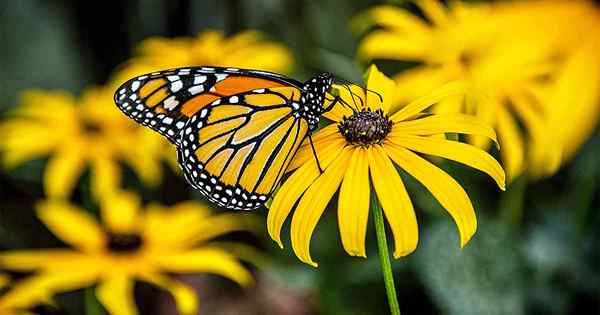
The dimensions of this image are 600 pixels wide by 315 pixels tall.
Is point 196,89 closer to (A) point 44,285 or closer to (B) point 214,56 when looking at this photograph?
(A) point 44,285

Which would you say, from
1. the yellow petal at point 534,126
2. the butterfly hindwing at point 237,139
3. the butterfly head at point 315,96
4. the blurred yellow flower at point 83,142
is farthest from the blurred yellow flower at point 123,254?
the yellow petal at point 534,126

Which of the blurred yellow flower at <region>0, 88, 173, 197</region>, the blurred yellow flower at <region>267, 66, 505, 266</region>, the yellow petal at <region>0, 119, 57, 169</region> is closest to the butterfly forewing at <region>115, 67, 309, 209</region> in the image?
the blurred yellow flower at <region>267, 66, 505, 266</region>

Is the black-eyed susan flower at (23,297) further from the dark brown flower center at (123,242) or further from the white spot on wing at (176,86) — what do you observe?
the white spot on wing at (176,86)

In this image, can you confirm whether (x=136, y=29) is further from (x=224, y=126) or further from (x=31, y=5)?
(x=224, y=126)

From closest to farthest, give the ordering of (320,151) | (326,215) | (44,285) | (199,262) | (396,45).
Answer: (320,151) → (44,285) → (199,262) → (396,45) → (326,215)

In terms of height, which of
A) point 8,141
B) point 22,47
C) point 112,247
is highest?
point 22,47

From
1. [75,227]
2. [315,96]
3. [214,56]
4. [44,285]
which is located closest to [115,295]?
[44,285]

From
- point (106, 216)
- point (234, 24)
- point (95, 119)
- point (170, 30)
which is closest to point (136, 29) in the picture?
point (170, 30)
